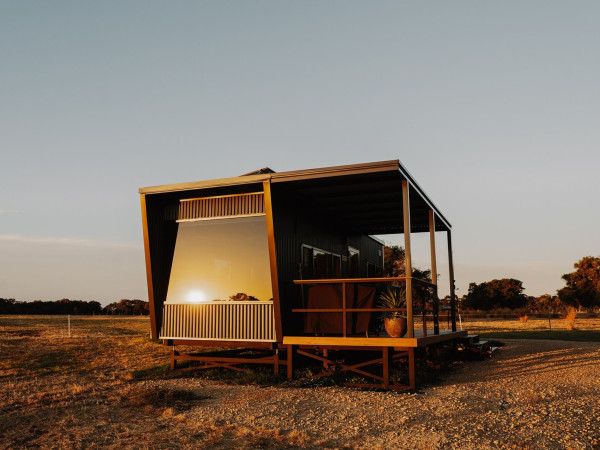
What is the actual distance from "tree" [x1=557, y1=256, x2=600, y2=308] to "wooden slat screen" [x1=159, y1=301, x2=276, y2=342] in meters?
40.1

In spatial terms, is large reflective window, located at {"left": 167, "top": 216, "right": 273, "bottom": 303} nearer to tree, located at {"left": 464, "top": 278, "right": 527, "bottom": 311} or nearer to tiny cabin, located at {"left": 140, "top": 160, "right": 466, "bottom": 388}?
→ tiny cabin, located at {"left": 140, "top": 160, "right": 466, "bottom": 388}

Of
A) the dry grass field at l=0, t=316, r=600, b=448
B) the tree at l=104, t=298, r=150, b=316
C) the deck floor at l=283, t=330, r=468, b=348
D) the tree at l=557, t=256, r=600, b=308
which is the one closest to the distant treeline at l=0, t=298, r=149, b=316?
the tree at l=104, t=298, r=150, b=316

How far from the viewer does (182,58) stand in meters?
14.3

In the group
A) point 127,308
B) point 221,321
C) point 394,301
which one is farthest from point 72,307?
point 394,301

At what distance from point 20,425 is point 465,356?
9.88 meters

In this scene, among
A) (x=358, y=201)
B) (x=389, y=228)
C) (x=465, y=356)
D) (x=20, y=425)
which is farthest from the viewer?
(x=389, y=228)

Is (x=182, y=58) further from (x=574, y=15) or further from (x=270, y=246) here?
(x=574, y=15)

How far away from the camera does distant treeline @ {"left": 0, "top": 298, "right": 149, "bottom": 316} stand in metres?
49.4

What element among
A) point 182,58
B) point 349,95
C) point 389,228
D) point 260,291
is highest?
point 182,58

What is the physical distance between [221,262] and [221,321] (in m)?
1.23

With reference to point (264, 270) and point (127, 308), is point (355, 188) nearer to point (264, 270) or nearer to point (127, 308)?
point (264, 270)

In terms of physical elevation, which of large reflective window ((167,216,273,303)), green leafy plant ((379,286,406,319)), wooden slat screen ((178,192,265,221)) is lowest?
green leafy plant ((379,286,406,319))

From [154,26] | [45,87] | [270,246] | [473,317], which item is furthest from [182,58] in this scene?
[473,317]

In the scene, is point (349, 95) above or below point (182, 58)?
below
